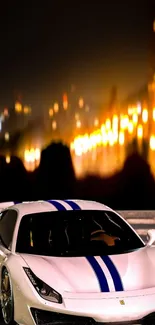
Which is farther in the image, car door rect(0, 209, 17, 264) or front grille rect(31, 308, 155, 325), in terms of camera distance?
car door rect(0, 209, 17, 264)

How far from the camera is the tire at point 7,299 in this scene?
5.60m

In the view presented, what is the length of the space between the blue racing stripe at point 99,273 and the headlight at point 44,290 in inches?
13.2

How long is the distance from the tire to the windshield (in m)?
0.27

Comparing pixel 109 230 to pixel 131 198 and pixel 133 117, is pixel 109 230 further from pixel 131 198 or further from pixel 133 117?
pixel 131 198

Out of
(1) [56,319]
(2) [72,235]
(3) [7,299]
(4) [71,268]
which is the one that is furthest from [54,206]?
(1) [56,319]

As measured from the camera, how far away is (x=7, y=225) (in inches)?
265

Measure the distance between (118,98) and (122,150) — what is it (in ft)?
7.89

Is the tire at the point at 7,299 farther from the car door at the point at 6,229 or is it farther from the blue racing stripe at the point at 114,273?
the blue racing stripe at the point at 114,273

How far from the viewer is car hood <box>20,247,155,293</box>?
16.5ft

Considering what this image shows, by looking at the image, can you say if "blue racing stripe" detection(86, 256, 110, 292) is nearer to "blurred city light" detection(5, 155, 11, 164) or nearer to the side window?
the side window

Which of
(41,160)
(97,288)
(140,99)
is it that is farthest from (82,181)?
(97,288)

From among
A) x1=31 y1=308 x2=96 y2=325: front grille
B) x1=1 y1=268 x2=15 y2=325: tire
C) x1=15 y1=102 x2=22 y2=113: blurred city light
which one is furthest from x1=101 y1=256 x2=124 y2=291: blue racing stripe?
x1=15 y1=102 x2=22 y2=113: blurred city light

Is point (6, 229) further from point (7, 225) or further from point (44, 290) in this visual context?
point (44, 290)

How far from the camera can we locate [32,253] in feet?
18.6
